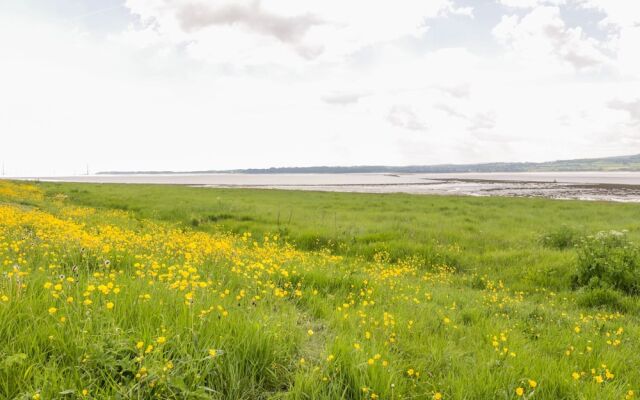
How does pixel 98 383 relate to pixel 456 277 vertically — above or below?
above

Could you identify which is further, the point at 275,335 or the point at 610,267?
the point at 610,267

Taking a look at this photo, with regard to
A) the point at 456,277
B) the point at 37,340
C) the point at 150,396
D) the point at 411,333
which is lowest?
the point at 456,277

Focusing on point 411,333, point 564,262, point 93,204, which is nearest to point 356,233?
point 564,262

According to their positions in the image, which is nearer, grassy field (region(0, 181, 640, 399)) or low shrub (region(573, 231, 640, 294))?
grassy field (region(0, 181, 640, 399))

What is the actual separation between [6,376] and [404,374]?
3.63 meters

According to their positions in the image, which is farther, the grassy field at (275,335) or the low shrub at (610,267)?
the low shrub at (610,267)

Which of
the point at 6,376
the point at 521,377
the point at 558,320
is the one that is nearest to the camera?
the point at 6,376

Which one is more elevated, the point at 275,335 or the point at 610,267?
the point at 275,335

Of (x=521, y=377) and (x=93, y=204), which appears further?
(x=93, y=204)

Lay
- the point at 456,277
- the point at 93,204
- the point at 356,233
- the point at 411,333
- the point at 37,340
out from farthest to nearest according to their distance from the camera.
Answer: the point at 93,204 → the point at 356,233 → the point at 456,277 → the point at 411,333 → the point at 37,340

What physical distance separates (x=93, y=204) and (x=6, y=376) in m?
32.8

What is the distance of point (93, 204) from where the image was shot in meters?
31.2

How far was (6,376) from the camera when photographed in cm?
285

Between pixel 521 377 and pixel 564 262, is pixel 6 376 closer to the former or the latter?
pixel 521 377
